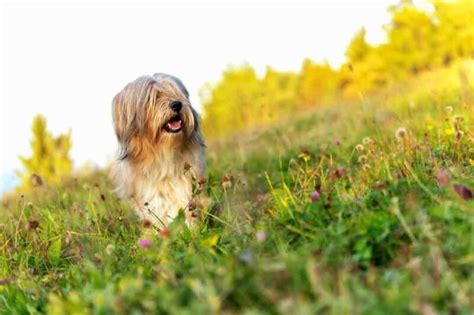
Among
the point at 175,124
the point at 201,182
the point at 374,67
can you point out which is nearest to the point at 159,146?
the point at 175,124

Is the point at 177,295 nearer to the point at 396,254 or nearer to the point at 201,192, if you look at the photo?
the point at 396,254

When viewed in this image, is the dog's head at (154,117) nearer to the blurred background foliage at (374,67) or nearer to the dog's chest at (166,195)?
the dog's chest at (166,195)

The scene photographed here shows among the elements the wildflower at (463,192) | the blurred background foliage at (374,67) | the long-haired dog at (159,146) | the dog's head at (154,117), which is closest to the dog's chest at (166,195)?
the long-haired dog at (159,146)

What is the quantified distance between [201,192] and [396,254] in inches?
90.3

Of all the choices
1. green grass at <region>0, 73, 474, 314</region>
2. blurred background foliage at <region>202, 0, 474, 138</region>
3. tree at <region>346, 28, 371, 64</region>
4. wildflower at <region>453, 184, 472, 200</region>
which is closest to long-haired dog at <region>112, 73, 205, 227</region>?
green grass at <region>0, 73, 474, 314</region>

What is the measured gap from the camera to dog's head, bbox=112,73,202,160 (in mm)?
5582

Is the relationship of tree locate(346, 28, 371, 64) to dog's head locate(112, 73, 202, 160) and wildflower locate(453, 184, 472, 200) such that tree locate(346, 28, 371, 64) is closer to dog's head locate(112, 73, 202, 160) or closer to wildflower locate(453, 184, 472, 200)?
dog's head locate(112, 73, 202, 160)

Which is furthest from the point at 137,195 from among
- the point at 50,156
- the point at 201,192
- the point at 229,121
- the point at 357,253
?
the point at 229,121

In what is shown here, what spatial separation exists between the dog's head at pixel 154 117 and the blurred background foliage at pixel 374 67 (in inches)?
647

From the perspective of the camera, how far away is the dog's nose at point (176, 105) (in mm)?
5543

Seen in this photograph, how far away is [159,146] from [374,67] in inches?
1305

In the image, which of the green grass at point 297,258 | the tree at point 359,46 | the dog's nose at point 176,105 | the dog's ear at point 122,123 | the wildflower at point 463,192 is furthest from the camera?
the tree at point 359,46

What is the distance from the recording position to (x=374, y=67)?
3706 centimetres

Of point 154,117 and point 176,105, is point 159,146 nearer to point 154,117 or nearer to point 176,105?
point 154,117
